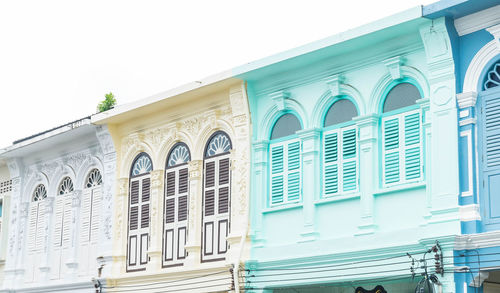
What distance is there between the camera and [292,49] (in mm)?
13219

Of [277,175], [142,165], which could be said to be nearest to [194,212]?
[142,165]

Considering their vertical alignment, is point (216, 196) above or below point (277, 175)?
below

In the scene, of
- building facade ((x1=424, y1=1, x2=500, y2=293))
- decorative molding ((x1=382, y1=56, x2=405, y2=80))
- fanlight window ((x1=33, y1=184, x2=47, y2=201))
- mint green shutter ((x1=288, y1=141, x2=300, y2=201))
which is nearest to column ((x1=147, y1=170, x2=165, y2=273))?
mint green shutter ((x1=288, y1=141, x2=300, y2=201))

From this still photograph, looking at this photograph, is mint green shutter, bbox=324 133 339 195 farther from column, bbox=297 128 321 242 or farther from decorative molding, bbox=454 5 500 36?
decorative molding, bbox=454 5 500 36

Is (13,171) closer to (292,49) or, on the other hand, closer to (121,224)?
(121,224)

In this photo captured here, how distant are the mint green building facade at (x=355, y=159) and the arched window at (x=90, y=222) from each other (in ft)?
14.9

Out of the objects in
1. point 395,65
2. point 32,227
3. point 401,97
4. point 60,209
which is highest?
point 395,65

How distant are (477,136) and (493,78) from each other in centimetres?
76

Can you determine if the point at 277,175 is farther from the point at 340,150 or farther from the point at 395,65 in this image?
the point at 395,65

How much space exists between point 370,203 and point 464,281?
1899mm

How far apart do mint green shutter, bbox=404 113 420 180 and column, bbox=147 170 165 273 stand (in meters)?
5.40

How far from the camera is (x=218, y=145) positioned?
15.2 meters

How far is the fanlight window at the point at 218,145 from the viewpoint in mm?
15031

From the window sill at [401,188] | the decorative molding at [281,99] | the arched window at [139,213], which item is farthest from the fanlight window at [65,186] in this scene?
the window sill at [401,188]
